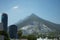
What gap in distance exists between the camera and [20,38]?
7.89 m

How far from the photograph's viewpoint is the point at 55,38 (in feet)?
35.0

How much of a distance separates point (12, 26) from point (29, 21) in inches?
280

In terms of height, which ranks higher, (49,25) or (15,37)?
(49,25)

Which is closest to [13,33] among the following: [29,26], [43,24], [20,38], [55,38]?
[20,38]

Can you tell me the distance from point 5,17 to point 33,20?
341 inches

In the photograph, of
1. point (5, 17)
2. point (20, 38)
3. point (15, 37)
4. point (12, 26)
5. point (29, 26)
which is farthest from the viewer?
point (29, 26)

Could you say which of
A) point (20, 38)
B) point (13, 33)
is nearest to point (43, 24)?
point (13, 33)

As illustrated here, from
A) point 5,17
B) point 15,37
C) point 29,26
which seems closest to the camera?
point 15,37

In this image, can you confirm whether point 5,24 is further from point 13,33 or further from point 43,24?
point 43,24

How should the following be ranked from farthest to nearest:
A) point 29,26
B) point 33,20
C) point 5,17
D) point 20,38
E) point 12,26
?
point 33,20 → point 29,26 → point 12,26 → point 5,17 → point 20,38

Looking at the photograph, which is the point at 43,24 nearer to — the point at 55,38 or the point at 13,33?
the point at 55,38

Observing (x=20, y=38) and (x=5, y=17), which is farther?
(x=5, y=17)

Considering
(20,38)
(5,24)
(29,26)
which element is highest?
(29,26)

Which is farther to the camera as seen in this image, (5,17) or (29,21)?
(29,21)
